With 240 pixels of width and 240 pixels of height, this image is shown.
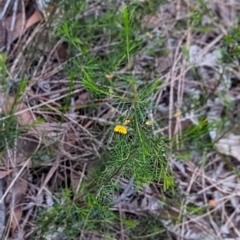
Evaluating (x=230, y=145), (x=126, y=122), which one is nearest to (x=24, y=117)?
(x=126, y=122)

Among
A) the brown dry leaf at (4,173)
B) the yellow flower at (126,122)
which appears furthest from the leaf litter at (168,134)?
the yellow flower at (126,122)

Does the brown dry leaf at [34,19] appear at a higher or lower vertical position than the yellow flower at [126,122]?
higher

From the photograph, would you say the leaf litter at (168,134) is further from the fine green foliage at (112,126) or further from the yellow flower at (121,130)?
the yellow flower at (121,130)

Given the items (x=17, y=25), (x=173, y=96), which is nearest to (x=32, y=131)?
(x=17, y=25)

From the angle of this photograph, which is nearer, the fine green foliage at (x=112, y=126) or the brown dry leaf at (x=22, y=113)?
the fine green foliage at (x=112, y=126)

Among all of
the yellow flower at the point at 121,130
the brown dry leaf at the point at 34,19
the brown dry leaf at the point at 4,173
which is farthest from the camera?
the brown dry leaf at the point at 34,19

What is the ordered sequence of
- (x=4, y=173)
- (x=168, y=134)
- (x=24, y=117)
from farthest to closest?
(x=168, y=134) → (x=24, y=117) → (x=4, y=173)

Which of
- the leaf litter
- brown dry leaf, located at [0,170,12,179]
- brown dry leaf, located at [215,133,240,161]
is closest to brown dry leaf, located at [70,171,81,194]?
the leaf litter

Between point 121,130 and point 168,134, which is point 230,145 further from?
point 121,130

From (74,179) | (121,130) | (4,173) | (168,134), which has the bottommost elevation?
(168,134)
